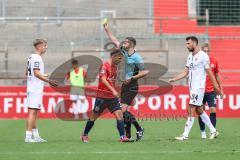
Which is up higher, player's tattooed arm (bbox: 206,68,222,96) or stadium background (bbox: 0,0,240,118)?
stadium background (bbox: 0,0,240,118)

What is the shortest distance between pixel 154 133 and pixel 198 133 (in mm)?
1092

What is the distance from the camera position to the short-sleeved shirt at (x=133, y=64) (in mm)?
13855

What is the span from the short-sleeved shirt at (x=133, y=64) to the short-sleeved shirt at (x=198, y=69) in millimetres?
1096

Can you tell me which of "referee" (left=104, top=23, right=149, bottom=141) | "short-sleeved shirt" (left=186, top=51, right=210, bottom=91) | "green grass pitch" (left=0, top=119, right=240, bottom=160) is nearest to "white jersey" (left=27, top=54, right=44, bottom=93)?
"green grass pitch" (left=0, top=119, right=240, bottom=160)

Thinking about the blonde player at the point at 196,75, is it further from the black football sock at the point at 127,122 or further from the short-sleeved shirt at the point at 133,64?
the black football sock at the point at 127,122

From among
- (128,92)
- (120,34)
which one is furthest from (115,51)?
(120,34)

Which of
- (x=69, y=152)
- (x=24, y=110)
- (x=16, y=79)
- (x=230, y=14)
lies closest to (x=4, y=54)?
(x=16, y=79)

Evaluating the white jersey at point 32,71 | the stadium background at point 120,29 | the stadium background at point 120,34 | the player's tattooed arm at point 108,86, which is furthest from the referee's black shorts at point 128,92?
the stadium background at point 120,29

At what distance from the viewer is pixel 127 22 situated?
1089 inches

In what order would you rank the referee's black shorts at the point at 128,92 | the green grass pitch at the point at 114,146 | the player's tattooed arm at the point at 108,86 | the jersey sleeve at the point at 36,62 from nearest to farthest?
1. the green grass pitch at the point at 114,146
2. the player's tattooed arm at the point at 108,86
3. the jersey sleeve at the point at 36,62
4. the referee's black shorts at the point at 128,92

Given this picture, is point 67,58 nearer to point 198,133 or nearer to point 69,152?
point 198,133

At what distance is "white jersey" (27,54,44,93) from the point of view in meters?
13.6

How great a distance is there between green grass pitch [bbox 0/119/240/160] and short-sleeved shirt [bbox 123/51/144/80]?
1491 mm

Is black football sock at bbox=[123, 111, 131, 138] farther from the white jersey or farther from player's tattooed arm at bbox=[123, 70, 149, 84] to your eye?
the white jersey
